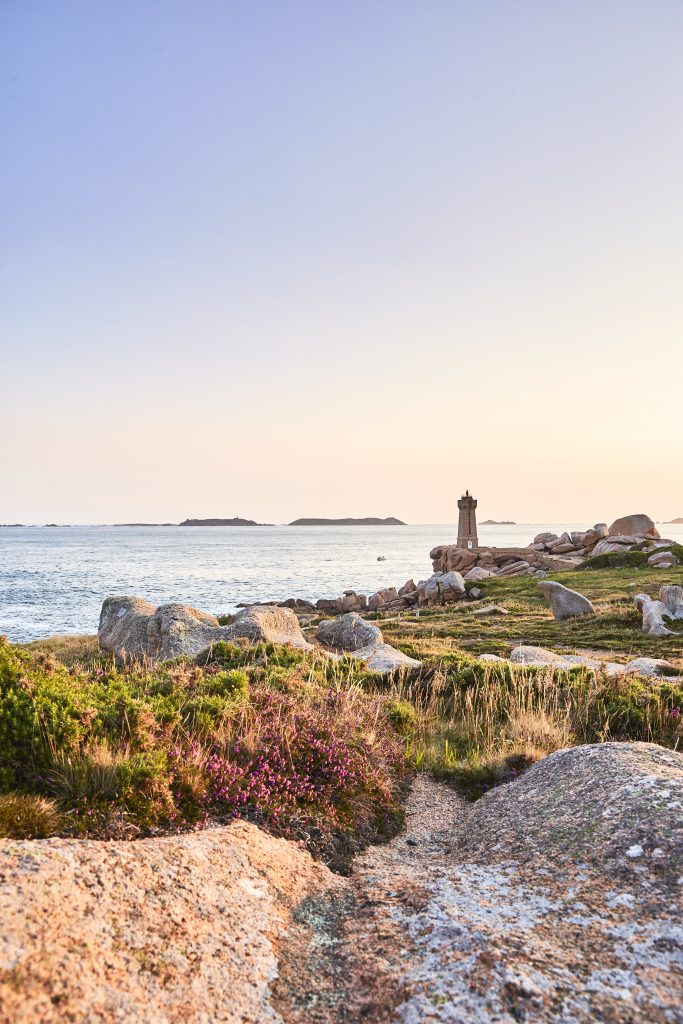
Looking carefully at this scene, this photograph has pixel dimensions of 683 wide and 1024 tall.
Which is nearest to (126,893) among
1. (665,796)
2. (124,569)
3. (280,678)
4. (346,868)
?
(346,868)

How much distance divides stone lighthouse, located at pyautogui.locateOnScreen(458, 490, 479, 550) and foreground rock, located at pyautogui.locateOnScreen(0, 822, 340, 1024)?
71.1 metres

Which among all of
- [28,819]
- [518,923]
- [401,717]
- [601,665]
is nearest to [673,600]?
[601,665]

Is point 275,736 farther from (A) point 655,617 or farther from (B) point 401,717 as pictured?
(A) point 655,617

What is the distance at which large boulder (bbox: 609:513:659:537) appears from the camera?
6531 cm

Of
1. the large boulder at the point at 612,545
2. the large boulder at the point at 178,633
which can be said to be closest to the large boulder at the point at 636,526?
the large boulder at the point at 612,545

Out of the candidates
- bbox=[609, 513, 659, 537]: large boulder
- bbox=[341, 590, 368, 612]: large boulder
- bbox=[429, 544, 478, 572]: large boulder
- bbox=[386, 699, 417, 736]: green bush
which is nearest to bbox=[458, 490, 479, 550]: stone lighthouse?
bbox=[429, 544, 478, 572]: large boulder

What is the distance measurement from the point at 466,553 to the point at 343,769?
60638mm

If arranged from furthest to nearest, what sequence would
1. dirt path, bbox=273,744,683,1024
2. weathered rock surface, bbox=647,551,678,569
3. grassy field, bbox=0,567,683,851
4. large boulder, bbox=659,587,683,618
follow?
1. weathered rock surface, bbox=647,551,678,569
2. large boulder, bbox=659,587,683,618
3. grassy field, bbox=0,567,683,851
4. dirt path, bbox=273,744,683,1024

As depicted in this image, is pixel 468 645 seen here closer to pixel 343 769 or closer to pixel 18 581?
pixel 343 769

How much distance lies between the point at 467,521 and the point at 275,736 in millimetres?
70057

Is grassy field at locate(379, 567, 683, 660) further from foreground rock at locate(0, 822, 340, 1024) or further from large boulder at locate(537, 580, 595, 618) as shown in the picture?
foreground rock at locate(0, 822, 340, 1024)

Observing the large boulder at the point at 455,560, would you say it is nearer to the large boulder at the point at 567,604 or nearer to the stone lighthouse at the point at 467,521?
the stone lighthouse at the point at 467,521

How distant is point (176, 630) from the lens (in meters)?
18.2

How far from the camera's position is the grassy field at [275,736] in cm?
499
